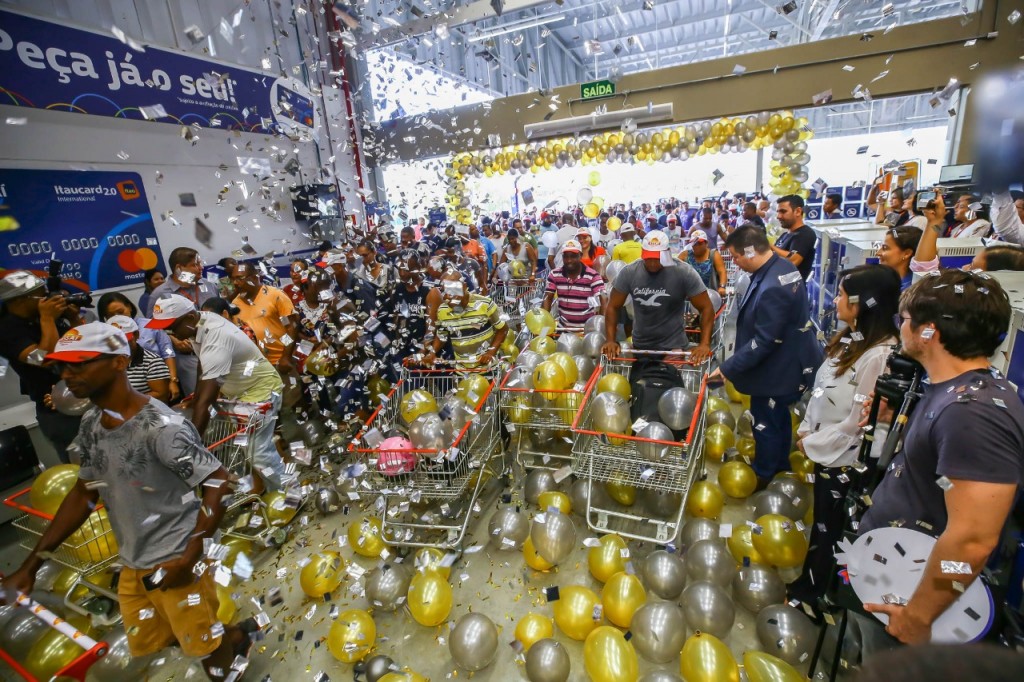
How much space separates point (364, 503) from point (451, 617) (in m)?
1.35

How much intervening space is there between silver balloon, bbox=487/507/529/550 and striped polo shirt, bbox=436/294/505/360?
1.37m

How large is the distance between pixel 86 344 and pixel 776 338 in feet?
10.6

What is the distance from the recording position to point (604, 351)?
3.39 metres

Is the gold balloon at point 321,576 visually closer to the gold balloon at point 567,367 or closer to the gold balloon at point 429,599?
the gold balloon at point 429,599

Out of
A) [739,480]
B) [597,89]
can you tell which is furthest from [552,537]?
[597,89]

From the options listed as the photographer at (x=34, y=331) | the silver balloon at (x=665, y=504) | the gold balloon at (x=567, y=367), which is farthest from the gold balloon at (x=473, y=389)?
the photographer at (x=34, y=331)

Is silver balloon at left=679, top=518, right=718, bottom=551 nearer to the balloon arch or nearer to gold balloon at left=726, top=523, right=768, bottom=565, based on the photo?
gold balloon at left=726, top=523, right=768, bottom=565

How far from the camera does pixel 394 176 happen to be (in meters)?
12.7

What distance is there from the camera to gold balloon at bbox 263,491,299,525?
3232 millimetres

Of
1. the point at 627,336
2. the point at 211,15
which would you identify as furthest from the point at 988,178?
the point at 211,15

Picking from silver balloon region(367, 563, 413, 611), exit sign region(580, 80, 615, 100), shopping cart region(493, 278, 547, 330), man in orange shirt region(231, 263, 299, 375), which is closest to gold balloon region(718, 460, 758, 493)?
silver balloon region(367, 563, 413, 611)

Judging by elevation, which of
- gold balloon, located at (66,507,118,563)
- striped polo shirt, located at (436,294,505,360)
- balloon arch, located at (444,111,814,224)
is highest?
balloon arch, located at (444,111,814,224)

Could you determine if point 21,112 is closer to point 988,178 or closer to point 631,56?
point 988,178

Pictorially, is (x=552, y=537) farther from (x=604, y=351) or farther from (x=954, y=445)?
(x=954, y=445)
